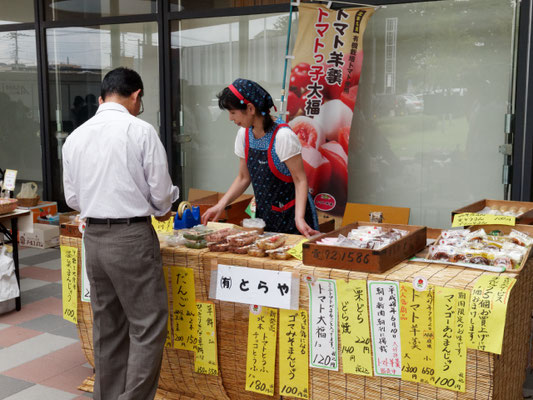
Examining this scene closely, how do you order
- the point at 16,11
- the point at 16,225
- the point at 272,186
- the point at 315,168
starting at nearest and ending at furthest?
the point at 272,186, the point at 16,225, the point at 315,168, the point at 16,11

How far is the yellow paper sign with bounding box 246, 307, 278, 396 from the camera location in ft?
8.69

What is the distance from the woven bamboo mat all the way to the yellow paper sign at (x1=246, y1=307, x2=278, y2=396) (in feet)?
0.18

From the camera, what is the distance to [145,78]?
6711 millimetres

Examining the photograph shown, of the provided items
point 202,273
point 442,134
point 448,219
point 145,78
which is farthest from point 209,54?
point 202,273

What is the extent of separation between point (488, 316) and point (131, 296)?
4.86 feet

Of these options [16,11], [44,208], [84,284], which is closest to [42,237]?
[44,208]

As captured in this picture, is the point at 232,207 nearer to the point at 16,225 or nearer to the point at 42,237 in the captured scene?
the point at 16,225

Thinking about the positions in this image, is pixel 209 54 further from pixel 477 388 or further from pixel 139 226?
pixel 477 388

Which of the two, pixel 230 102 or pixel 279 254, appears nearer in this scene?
pixel 279 254

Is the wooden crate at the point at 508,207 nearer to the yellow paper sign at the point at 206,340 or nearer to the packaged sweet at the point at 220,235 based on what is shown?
the packaged sweet at the point at 220,235

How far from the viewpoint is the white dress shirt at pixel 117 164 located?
2.52 m

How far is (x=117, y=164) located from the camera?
8.23 ft

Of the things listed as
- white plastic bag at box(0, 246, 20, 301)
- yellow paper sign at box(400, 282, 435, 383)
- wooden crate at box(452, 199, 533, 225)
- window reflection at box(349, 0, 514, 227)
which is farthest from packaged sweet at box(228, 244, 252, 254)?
window reflection at box(349, 0, 514, 227)

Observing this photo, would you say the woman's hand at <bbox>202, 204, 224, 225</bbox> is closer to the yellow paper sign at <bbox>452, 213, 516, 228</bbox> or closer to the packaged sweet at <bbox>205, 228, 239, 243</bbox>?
the packaged sweet at <bbox>205, 228, 239, 243</bbox>
